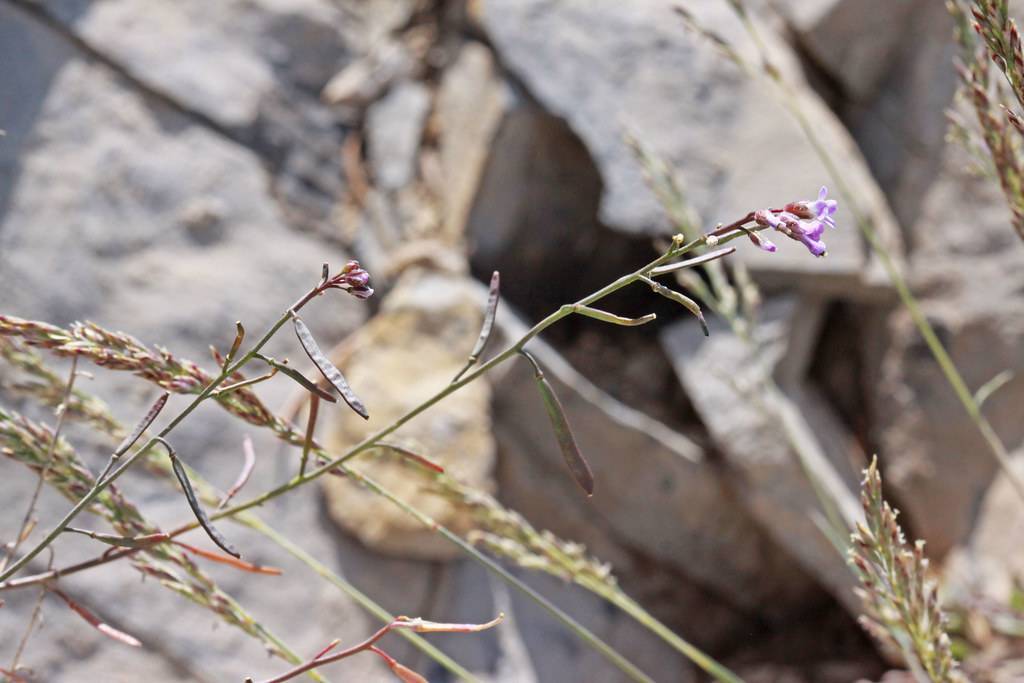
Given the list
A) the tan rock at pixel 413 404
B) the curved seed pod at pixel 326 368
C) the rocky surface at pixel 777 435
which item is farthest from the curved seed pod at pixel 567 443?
the rocky surface at pixel 777 435

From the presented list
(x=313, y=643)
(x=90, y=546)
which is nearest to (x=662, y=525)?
(x=313, y=643)

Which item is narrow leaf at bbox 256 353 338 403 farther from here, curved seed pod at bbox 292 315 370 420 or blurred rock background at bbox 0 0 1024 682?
blurred rock background at bbox 0 0 1024 682

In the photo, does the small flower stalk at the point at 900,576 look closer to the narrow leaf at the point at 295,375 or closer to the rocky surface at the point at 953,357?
the narrow leaf at the point at 295,375

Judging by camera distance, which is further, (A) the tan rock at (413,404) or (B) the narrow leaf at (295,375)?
(A) the tan rock at (413,404)

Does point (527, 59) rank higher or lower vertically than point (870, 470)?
higher

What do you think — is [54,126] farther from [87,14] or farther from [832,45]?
[832,45]
